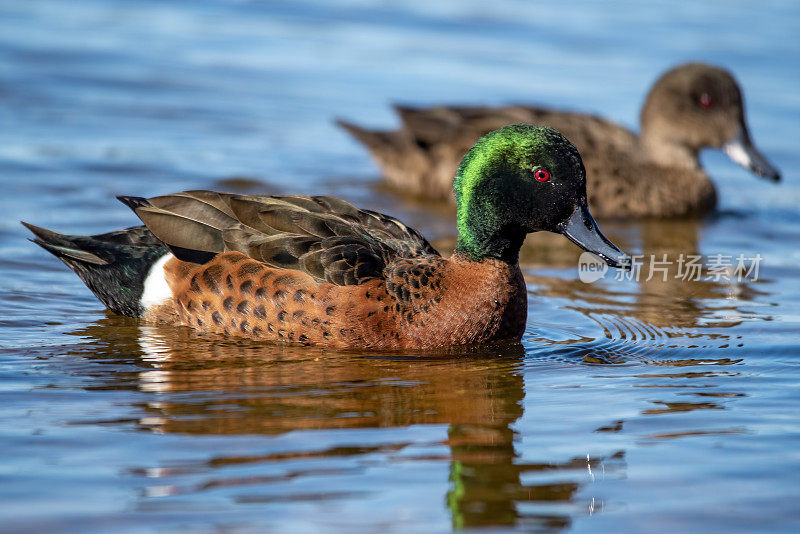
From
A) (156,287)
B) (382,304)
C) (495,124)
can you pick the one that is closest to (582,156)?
(495,124)

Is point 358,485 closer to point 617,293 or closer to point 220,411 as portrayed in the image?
point 220,411

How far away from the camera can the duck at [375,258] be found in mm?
5840

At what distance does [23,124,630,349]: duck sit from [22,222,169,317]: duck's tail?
0.24m

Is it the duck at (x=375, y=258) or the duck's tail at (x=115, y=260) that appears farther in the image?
the duck's tail at (x=115, y=260)

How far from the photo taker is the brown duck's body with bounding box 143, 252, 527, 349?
19.1ft

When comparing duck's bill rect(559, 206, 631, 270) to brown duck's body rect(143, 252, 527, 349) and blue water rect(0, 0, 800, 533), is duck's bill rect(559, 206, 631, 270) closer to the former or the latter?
brown duck's body rect(143, 252, 527, 349)

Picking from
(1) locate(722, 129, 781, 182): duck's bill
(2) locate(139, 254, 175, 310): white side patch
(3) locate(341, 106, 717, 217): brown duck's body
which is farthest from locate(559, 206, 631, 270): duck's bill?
(1) locate(722, 129, 781, 182): duck's bill

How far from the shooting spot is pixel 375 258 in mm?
5922

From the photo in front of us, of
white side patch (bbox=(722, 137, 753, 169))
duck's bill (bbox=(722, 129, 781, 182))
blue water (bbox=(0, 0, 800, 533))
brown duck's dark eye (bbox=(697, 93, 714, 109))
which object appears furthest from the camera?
brown duck's dark eye (bbox=(697, 93, 714, 109))

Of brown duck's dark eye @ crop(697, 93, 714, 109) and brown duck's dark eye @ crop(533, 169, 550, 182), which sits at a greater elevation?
brown duck's dark eye @ crop(697, 93, 714, 109)

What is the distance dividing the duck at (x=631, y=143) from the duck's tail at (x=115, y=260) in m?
3.88

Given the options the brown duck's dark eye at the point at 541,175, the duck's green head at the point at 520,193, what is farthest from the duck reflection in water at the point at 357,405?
the brown duck's dark eye at the point at 541,175

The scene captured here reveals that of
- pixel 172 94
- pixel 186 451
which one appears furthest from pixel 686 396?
pixel 172 94

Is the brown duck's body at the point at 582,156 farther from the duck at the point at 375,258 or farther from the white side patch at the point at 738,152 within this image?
the duck at the point at 375,258
